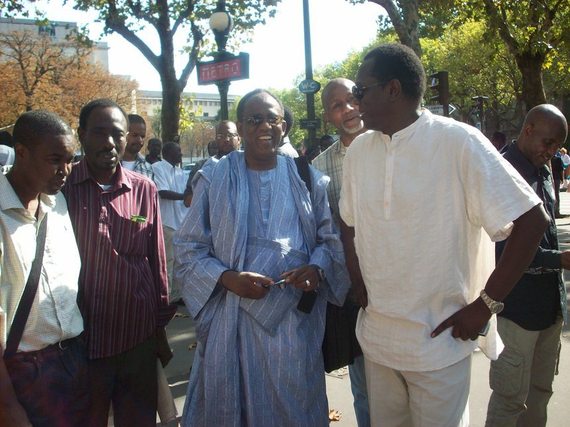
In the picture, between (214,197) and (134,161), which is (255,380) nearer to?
(214,197)

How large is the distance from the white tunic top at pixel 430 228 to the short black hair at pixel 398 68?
0.43 ft

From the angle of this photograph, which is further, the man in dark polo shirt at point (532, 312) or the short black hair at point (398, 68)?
the man in dark polo shirt at point (532, 312)

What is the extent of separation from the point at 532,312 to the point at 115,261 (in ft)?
6.82

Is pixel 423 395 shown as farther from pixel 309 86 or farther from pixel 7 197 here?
pixel 309 86

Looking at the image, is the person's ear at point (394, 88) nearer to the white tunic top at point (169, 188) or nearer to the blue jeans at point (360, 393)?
the blue jeans at point (360, 393)

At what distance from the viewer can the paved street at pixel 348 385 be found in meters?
3.90

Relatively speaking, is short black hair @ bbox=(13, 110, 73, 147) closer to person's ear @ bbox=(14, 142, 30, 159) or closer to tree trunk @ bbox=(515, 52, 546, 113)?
person's ear @ bbox=(14, 142, 30, 159)

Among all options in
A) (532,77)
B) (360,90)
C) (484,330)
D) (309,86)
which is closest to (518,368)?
(484,330)

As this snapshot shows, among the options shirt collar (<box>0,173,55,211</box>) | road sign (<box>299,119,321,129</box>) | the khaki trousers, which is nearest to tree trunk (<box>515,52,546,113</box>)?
road sign (<box>299,119,321,129</box>)

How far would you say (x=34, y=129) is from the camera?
2.21 metres

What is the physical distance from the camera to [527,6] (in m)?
12.8

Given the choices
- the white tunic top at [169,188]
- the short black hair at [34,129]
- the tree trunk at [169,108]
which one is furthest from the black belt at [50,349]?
the tree trunk at [169,108]

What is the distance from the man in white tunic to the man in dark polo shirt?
27.0 inches

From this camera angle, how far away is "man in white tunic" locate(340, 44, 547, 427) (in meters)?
2.09
